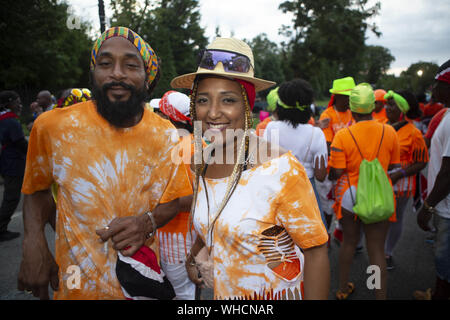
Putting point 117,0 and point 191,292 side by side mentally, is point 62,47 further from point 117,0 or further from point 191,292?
point 191,292

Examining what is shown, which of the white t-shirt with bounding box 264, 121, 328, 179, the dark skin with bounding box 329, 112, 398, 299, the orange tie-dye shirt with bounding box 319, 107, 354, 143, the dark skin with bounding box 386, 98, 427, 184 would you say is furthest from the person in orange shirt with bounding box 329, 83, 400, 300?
the orange tie-dye shirt with bounding box 319, 107, 354, 143

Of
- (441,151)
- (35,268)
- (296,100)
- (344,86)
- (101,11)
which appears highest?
(101,11)

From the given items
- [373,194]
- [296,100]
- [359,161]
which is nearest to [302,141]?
[296,100]

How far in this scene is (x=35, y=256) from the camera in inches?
67.8

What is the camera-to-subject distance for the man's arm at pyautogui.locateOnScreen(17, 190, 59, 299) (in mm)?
1716

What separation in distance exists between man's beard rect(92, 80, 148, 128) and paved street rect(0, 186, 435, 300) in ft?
7.97

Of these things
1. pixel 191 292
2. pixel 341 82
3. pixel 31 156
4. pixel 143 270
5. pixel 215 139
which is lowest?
pixel 191 292

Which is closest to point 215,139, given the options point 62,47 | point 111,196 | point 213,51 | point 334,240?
point 213,51

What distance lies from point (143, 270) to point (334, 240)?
149 inches

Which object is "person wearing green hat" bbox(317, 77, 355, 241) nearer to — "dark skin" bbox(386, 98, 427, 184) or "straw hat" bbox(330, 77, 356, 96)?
"straw hat" bbox(330, 77, 356, 96)

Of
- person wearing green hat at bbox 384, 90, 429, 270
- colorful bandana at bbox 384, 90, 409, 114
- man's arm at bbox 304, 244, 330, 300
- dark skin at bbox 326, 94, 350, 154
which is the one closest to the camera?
man's arm at bbox 304, 244, 330, 300

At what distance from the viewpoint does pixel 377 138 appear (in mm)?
3070

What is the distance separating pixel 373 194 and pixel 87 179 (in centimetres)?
256

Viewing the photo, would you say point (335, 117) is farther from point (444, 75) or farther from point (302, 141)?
point (444, 75)
